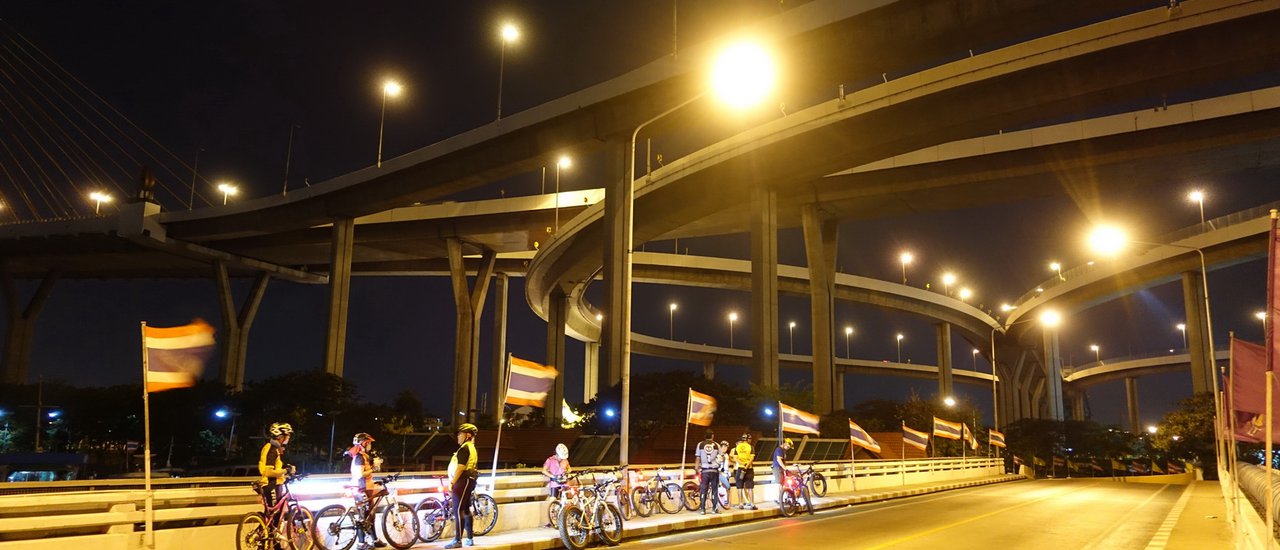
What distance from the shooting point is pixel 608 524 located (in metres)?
15.2

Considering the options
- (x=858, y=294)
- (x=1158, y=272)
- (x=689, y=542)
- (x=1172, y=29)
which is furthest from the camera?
(x=858, y=294)

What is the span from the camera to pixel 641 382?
43.2 m

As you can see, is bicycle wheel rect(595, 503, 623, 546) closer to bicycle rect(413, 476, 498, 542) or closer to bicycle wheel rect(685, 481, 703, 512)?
bicycle rect(413, 476, 498, 542)

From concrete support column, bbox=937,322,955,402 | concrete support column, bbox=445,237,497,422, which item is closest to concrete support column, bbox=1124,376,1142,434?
concrete support column, bbox=937,322,955,402

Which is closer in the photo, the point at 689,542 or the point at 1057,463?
the point at 689,542

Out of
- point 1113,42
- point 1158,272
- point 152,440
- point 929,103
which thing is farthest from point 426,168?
point 1158,272

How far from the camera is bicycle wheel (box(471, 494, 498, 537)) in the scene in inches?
587

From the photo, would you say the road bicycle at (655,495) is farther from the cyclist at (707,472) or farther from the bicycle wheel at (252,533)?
the bicycle wheel at (252,533)

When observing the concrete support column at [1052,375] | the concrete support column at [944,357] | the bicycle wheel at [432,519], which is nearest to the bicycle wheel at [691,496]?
the bicycle wheel at [432,519]

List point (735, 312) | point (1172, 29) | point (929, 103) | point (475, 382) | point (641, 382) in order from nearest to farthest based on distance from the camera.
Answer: point (1172, 29), point (929, 103), point (641, 382), point (475, 382), point (735, 312)

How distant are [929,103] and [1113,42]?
24.9ft

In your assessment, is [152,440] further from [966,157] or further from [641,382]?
[966,157]

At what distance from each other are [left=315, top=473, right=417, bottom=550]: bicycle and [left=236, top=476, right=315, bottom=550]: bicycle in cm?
23

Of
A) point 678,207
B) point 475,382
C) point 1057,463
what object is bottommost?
point 1057,463
